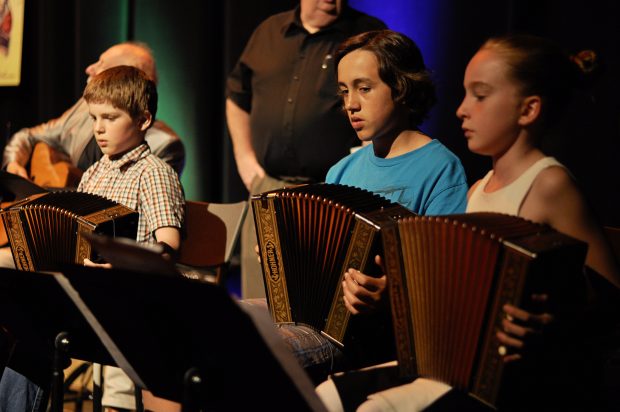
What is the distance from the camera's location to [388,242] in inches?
77.0

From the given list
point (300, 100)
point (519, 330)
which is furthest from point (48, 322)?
point (300, 100)

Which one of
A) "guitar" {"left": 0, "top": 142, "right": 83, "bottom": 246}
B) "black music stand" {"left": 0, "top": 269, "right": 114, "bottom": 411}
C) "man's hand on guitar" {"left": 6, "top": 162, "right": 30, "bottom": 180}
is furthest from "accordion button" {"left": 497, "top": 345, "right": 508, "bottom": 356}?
"man's hand on guitar" {"left": 6, "top": 162, "right": 30, "bottom": 180}

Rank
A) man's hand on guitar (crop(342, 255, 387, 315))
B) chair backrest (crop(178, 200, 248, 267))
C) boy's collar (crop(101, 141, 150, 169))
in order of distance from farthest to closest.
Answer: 1. chair backrest (crop(178, 200, 248, 267))
2. boy's collar (crop(101, 141, 150, 169))
3. man's hand on guitar (crop(342, 255, 387, 315))

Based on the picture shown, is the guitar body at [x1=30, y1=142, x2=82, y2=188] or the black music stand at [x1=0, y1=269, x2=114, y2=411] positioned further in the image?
the guitar body at [x1=30, y1=142, x2=82, y2=188]

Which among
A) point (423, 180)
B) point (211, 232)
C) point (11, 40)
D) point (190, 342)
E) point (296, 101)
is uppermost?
point (11, 40)

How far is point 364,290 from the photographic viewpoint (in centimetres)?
216

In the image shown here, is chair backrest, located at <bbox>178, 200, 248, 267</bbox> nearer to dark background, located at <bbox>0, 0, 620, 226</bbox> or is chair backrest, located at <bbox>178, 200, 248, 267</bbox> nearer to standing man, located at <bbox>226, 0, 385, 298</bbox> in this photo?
standing man, located at <bbox>226, 0, 385, 298</bbox>

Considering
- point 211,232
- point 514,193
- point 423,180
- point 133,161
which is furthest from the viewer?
point 211,232

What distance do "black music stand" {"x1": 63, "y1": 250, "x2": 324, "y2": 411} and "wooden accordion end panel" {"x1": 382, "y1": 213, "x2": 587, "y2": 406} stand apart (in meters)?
0.34

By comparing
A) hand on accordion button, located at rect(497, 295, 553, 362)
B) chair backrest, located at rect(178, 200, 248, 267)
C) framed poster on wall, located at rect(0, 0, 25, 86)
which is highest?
framed poster on wall, located at rect(0, 0, 25, 86)

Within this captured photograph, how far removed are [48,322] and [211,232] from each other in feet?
4.04

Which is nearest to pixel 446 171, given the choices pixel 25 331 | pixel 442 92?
pixel 25 331

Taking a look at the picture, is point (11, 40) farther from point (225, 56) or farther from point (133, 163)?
point (133, 163)

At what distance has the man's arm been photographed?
13.4ft
